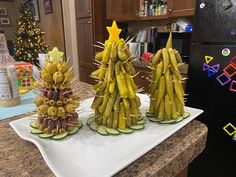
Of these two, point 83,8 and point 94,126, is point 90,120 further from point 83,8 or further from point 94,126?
point 83,8

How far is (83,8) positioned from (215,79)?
200 cm

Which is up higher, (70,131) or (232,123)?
(70,131)

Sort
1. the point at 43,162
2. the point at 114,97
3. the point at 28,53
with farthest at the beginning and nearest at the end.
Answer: the point at 28,53
the point at 114,97
the point at 43,162

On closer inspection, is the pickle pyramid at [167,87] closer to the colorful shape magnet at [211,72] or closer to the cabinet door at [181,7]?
the colorful shape magnet at [211,72]

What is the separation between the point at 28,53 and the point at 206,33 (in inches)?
131

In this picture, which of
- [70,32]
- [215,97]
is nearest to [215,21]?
[215,97]

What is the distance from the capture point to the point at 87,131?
549mm

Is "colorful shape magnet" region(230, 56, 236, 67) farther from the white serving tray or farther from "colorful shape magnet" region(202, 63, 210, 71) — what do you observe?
the white serving tray

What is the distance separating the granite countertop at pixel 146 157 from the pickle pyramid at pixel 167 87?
0.07 meters

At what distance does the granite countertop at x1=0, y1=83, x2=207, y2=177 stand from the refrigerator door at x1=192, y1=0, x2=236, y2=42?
905 millimetres

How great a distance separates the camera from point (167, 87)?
1.87ft

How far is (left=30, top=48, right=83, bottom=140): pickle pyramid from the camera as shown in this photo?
0.50m

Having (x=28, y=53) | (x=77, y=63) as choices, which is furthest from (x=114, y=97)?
(x=28, y=53)

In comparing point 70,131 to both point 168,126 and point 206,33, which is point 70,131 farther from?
point 206,33
